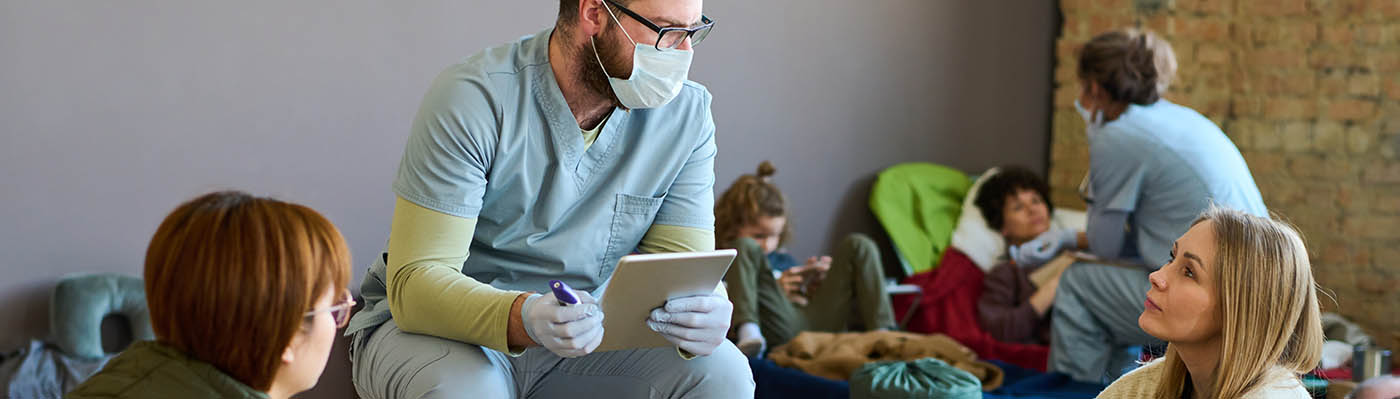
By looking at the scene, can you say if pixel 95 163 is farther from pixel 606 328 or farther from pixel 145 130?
pixel 606 328

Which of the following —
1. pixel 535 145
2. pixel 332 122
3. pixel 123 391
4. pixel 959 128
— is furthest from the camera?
pixel 959 128

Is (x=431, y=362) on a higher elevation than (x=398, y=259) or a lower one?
lower

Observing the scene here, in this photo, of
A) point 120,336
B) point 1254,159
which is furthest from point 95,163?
point 1254,159

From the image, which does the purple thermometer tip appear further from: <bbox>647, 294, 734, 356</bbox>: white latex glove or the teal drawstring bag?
the teal drawstring bag

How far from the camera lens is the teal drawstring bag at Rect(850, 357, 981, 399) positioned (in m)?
2.78

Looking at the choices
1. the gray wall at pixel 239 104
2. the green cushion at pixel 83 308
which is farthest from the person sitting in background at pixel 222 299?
the green cushion at pixel 83 308

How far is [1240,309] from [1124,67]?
1.64 meters

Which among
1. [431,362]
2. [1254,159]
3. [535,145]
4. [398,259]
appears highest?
[535,145]

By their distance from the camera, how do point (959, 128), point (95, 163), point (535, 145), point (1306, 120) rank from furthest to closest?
point (959, 128), point (1306, 120), point (95, 163), point (535, 145)

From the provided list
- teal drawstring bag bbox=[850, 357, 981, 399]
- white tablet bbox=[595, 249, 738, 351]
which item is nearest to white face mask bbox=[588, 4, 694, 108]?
white tablet bbox=[595, 249, 738, 351]

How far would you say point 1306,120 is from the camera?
421cm

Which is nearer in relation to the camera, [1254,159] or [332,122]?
[332,122]

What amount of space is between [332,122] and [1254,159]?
303cm

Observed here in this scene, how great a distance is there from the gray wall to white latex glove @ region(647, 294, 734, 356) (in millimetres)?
1210
